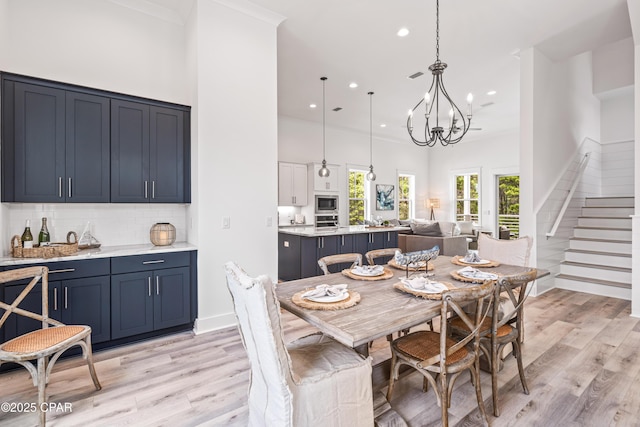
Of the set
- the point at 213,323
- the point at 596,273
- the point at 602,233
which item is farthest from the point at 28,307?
the point at 602,233

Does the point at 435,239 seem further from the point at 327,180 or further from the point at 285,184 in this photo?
the point at 285,184

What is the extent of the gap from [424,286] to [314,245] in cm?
309

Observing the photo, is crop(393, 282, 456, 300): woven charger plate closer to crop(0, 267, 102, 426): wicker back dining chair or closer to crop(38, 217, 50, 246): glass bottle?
crop(0, 267, 102, 426): wicker back dining chair

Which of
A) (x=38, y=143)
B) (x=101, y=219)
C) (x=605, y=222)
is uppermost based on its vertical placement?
(x=38, y=143)

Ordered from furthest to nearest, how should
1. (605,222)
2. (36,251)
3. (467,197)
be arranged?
1. (467,197)
2. (605,222)
3. (36,251)

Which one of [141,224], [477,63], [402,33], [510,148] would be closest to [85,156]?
[141,224]

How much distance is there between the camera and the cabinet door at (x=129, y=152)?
299cm

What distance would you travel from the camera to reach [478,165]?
373 inches

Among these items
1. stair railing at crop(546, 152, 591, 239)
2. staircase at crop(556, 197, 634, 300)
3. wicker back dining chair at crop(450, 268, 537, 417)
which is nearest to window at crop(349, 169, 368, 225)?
stair railing at crop(546, 152, 591, 239)

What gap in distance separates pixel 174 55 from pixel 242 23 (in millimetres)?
886

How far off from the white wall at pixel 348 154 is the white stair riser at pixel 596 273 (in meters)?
4.90

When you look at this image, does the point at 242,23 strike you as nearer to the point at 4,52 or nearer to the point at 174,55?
the point at 174,55

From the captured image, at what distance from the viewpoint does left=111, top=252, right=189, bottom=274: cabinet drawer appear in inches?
109

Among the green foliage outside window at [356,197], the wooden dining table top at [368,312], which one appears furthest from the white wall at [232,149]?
the green foliage outside window at [356,197]
